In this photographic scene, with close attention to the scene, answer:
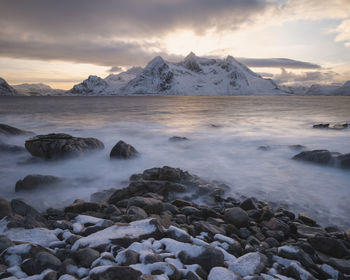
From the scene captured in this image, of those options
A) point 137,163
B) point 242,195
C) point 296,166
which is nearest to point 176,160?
point 137,163

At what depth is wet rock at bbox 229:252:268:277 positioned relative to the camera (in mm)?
2721

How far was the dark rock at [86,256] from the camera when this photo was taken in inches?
103

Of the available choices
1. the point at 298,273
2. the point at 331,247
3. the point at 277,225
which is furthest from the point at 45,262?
the point at 331,247

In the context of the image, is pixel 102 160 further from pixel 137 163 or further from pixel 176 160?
pixel 176 160

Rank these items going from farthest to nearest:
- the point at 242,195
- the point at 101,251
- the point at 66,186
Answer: the point at 66,186
the point at 242,195
the point at 101,251

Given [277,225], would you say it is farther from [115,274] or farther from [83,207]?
[83,207]

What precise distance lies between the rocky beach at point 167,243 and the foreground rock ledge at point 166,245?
0.03 feet

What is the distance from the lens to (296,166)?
850 centimetres

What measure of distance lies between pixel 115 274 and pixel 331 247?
3.27 metres

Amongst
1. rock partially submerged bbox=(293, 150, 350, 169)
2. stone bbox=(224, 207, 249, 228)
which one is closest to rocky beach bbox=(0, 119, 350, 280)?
stone bbox=(224, 207, 249, 228)

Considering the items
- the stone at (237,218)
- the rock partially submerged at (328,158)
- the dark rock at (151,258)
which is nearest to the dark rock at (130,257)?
the dark rock at (151,258)

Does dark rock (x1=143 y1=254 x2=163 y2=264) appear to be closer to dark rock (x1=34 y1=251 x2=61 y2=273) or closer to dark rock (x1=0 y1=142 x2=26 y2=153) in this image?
dark rock (x1=34 y1=251 x2=61 y2=273)

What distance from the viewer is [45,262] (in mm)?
2521

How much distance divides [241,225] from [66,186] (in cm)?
502
